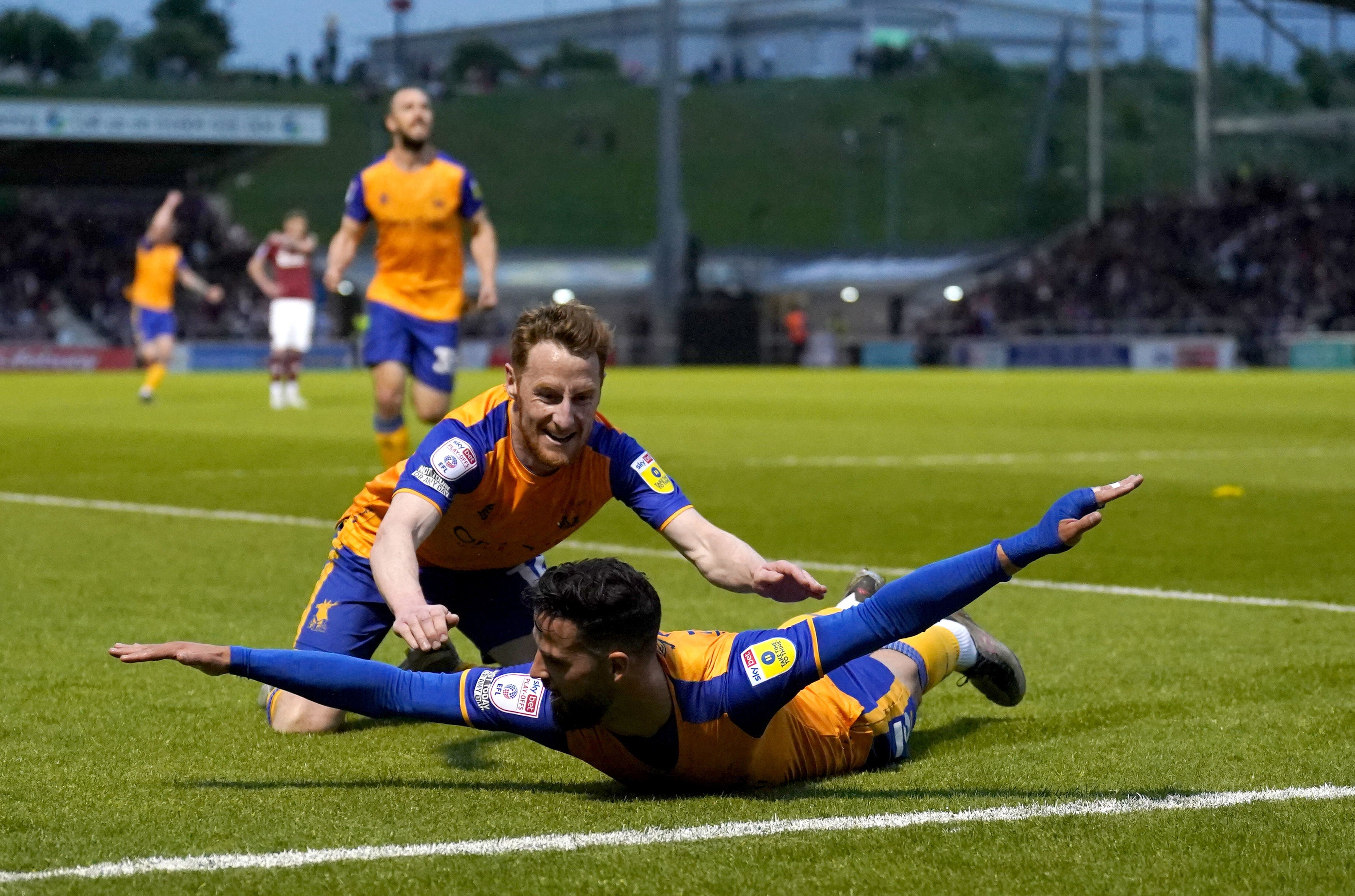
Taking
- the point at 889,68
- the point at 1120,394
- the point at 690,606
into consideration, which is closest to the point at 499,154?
the point at 889,68

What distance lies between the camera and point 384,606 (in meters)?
5.73

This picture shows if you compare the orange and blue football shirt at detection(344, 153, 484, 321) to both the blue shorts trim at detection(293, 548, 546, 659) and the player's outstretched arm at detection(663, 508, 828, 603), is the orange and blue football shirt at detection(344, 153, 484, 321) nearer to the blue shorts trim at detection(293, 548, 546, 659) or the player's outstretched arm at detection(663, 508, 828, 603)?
the blue shorts trim at detection(293, 548, 546, 659)

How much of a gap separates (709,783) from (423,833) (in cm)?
72

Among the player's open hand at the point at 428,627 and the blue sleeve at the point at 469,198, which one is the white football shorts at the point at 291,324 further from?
the player's open hand at the point at 428,627

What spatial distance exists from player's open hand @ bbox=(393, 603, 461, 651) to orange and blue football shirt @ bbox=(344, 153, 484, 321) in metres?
8.41

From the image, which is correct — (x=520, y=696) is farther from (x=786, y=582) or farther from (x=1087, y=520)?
(x=1087, y=520)

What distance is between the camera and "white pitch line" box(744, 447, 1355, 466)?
48.6ft

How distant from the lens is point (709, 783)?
4.39 m

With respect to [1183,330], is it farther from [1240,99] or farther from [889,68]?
[889,68]

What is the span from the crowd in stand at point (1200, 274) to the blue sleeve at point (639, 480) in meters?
42.8

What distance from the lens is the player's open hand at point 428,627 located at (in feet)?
13.8

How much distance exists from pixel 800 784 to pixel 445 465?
1227 millimetres

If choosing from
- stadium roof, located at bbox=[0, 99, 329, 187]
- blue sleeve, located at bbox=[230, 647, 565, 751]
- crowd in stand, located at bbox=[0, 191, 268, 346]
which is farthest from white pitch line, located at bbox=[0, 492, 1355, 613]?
crowd in stand, located at bbox=[0, 191, 268, 346]

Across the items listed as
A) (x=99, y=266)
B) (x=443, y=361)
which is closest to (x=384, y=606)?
(x=443, y=361)
